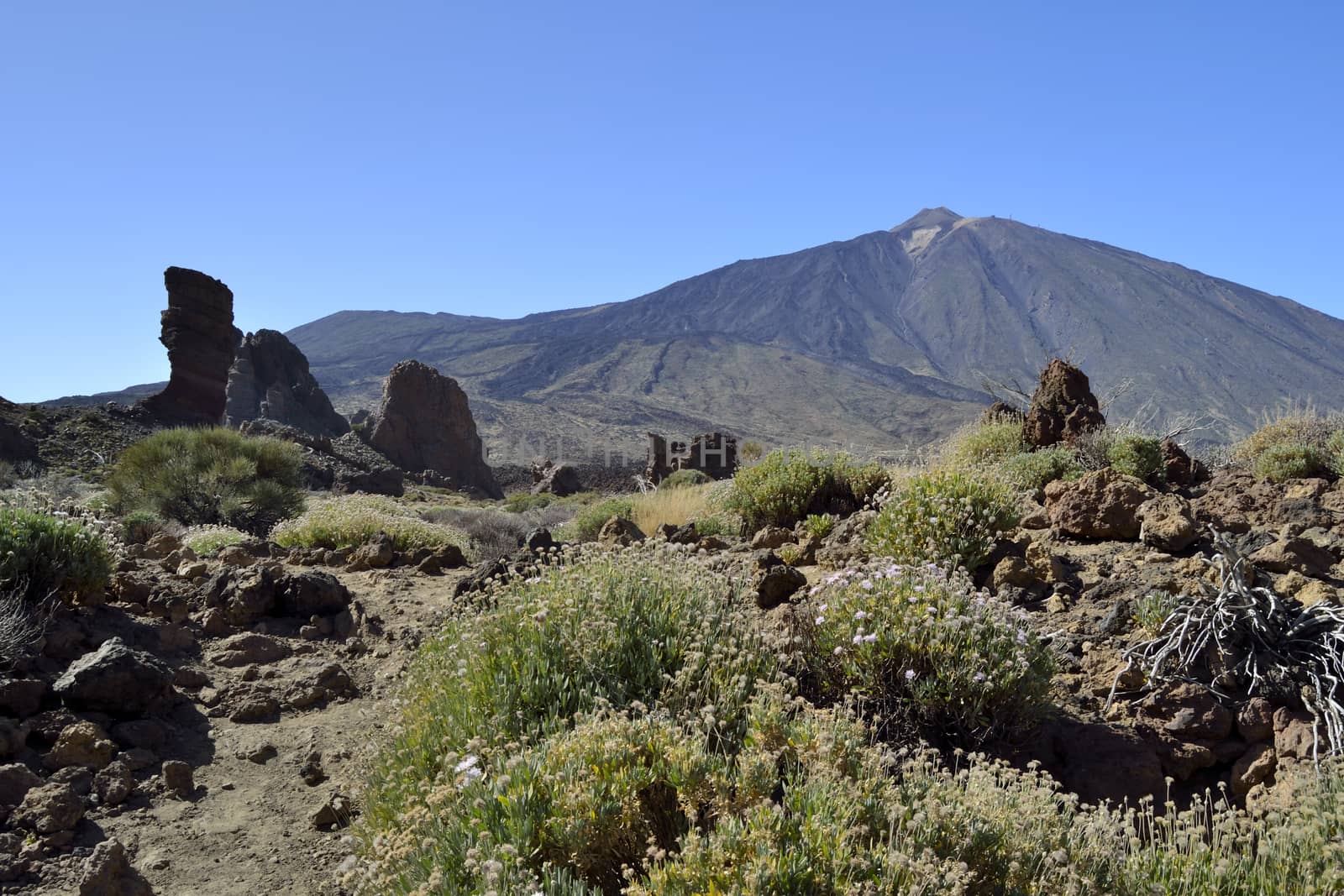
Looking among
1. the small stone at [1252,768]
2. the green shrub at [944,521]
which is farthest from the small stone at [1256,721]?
the green shrub at [944,521]

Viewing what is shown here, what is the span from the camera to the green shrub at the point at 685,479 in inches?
867

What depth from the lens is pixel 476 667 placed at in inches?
140

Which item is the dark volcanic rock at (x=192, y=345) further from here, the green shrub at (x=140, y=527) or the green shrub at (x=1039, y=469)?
the green shrub at (x=1039, y=469)

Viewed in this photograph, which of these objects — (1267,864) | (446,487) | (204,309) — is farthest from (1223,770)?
(204,309)

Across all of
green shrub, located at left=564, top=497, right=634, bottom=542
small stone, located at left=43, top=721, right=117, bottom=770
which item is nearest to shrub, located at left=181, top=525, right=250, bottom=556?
green shrub, located at left=564, top=497, right=634, bottom=542

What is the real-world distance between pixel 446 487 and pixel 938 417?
248 feet

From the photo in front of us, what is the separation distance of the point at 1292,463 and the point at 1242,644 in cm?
454

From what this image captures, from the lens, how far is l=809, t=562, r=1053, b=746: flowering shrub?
3.83 meters

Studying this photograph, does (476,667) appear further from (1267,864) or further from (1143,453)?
(1143,453)

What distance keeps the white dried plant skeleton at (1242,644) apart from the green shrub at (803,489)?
11.5 ft

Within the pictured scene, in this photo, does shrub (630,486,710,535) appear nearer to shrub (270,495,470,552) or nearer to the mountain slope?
shrub (270,495,470,552)

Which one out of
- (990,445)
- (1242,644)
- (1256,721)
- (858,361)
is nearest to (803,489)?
(990,445)

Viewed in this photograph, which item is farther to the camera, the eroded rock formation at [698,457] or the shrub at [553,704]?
the eroded rock formation at [698,457]

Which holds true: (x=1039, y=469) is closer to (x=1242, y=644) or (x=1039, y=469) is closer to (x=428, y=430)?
(x=1242, y=644)
